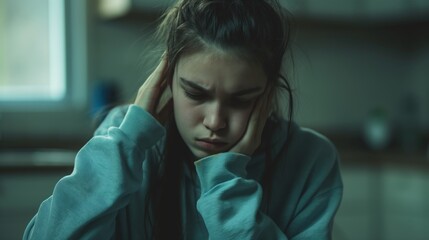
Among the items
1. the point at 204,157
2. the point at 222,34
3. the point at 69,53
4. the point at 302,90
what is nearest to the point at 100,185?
the point at 204,157

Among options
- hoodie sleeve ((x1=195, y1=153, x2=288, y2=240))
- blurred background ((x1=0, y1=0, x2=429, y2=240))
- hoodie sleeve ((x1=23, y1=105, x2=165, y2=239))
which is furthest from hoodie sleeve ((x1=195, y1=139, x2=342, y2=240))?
blurred background ((x1=0, y1=0, x2=429, y2=240))

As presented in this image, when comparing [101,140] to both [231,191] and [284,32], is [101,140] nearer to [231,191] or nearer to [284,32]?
[231,191]

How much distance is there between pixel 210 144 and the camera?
0.99m

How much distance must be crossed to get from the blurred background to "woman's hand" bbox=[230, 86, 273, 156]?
1.52 metres

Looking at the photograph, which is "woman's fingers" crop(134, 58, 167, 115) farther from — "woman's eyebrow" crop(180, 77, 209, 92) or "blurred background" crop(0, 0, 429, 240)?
"blurred background" crop(0, 0, 429, 240)

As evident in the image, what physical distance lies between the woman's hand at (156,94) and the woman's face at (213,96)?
50 mm

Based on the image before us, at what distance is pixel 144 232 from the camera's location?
108 cm

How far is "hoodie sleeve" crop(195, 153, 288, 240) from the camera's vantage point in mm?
970

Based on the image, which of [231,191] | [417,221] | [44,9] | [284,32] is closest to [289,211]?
[231,191]

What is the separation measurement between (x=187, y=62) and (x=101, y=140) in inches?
7.5

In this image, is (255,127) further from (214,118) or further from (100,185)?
(100,185)

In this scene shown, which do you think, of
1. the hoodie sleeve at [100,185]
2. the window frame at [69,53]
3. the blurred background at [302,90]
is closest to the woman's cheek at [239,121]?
the hoodie sleeve at [100,185]

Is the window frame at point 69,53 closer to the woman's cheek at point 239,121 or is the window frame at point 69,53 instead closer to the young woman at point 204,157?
the young woman at point 204,157

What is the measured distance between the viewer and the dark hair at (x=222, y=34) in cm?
95
